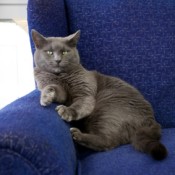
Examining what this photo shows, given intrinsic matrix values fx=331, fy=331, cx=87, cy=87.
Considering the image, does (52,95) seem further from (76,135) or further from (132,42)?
(132,42)

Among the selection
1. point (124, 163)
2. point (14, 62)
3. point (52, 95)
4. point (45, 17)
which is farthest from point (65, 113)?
point (14, 62)

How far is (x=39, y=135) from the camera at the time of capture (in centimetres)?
77

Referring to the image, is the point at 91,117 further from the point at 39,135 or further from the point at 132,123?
the point at 39,135

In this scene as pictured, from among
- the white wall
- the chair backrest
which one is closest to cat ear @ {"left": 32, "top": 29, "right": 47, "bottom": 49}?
the chair backrest

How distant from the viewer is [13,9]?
Answer: 1.93 m

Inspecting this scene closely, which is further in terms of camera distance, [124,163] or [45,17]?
[45,17]

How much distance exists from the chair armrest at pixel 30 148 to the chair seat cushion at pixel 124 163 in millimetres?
122

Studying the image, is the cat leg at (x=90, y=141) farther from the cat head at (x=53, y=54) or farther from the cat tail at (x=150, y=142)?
the cat head at (x=53, y=54)

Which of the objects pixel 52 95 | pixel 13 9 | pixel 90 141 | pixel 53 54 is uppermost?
pixel 13 9

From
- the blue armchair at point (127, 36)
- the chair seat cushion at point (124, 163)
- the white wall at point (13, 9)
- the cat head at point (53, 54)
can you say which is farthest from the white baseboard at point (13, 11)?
the chair seat cushion at point (124, 163)

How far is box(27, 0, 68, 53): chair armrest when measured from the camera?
1326mm

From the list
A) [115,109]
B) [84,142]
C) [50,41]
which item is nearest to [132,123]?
[115,109]

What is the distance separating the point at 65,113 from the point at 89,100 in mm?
156

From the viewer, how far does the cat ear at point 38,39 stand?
47.6 inches
